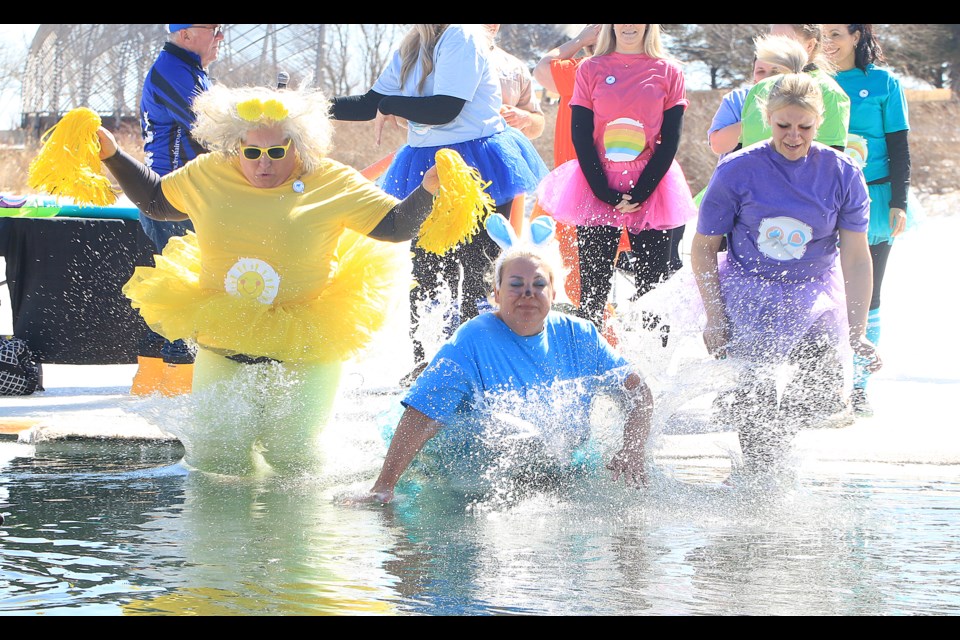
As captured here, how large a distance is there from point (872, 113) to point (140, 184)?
10.5ft

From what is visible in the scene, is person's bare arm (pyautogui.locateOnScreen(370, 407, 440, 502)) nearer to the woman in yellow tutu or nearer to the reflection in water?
the reflection in water

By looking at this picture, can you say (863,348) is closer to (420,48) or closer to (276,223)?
(276,223)

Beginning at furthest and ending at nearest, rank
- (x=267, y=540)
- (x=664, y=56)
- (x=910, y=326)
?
(x=910, y=326), (x=664, y=56), (x=267, y=540)

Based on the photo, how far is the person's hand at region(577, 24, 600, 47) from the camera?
718 centimetres

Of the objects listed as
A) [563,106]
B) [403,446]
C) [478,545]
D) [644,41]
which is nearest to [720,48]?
[563,106]

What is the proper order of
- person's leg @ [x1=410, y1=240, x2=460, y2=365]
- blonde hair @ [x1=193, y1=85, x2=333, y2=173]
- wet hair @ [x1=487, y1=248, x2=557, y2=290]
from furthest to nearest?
person's leg @ [x1=410, y1=240, x2=460, y2=365]
blonde hair @ [x1=193, y1=85, x2=333, y2=173]
wet hair @ [x1=487, y1=248, x2=557, y2=290]

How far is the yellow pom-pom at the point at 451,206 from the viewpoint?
4.76 m

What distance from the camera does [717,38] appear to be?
68.3 ft

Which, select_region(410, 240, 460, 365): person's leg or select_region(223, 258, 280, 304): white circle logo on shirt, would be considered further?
select_region(410, 240, 460, 365): person's leg

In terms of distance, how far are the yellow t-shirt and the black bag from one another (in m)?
2.12

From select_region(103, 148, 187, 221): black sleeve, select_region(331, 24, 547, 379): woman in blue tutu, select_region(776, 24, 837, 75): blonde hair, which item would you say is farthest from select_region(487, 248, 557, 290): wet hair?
select_region(776, 24, 837, 75): blonde hair
